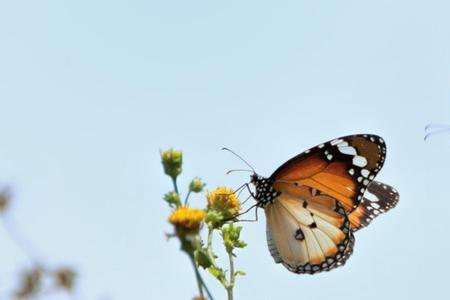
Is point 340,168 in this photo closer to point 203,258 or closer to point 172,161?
point 172,161

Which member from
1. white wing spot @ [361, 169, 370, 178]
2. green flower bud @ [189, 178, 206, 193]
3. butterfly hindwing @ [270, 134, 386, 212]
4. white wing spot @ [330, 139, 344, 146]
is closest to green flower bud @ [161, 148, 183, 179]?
green flower bud @ [189, 178, 206, 193]

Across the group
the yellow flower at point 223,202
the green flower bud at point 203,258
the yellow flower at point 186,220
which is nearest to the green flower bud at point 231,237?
the yellow flower at point 223,202

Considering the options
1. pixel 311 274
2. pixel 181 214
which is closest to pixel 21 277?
pixel 181 214

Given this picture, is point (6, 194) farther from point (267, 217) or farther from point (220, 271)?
point (267, 217)

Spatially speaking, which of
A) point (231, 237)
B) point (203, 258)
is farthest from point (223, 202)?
point (203, 258)

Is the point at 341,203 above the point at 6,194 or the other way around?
above

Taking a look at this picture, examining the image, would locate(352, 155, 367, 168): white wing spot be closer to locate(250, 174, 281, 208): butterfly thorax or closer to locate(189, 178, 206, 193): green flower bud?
locate(250, 174, 281, 208): butterfly thorax
